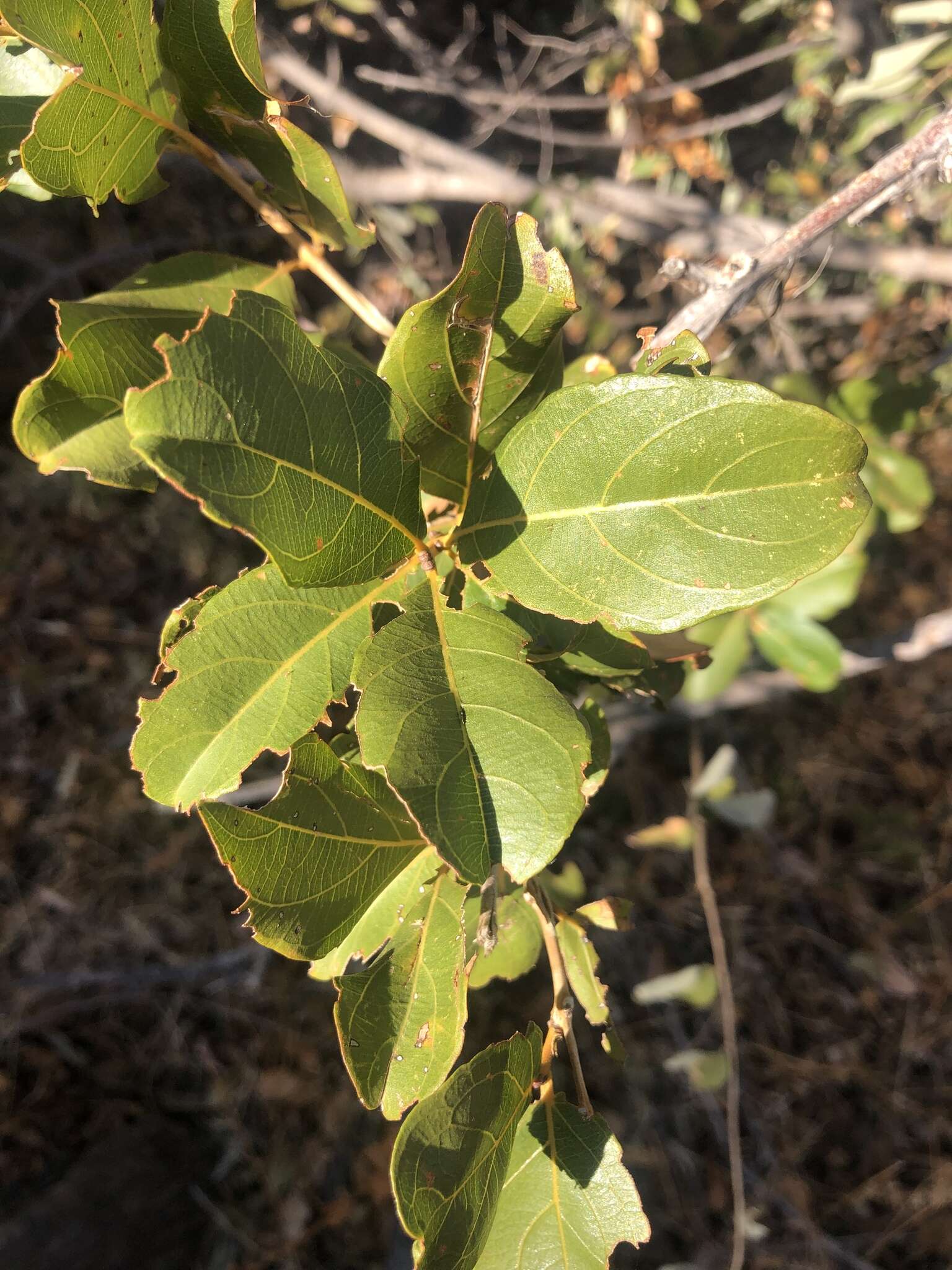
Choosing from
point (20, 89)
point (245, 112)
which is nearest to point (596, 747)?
point (245, 112)

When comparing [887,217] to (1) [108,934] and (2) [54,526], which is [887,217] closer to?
(2) [54,526]

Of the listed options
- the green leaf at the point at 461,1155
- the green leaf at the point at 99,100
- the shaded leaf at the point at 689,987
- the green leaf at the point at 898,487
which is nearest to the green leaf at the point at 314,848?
the green leaf at the point at 461,1155

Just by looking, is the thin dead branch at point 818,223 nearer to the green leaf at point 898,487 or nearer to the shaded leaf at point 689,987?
the green leaf at point 898,487

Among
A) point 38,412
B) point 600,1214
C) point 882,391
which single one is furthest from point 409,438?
point 882,391

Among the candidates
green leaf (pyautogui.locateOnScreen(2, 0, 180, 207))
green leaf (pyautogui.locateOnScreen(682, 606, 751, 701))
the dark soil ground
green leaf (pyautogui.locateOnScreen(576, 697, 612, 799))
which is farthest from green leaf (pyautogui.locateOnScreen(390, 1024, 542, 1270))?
the dark soil ground

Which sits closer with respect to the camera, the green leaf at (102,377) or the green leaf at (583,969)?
the green leaf at (102,377)

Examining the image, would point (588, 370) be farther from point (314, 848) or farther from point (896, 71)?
point (896, 71)
